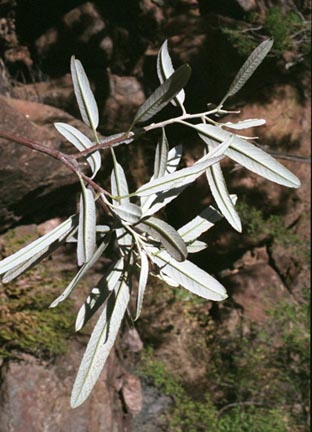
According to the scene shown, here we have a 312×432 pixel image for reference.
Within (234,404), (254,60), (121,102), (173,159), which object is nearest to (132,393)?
(234,404)

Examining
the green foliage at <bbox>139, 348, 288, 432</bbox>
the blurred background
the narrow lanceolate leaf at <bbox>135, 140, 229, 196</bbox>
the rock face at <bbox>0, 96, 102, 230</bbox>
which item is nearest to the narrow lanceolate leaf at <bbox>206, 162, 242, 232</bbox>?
the narrow lanceolate leaf at <bbox>135, 140, 229, 196</bbox>

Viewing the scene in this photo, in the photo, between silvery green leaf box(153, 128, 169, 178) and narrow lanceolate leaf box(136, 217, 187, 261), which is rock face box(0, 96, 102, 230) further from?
narrow lanceolate leaf box(136, 217, 187, 261)

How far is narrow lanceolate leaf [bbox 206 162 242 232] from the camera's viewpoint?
1.58m

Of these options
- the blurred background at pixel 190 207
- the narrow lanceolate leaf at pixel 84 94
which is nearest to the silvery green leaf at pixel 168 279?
the narrow lanceolate leaf at pixel 84 94

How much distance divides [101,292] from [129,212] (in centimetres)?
33

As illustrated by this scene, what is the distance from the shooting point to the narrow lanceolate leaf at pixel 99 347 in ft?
4.94

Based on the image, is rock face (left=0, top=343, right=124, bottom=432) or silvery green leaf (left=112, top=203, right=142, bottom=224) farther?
rock face (left=0, top=343, right=124, bottom=432)

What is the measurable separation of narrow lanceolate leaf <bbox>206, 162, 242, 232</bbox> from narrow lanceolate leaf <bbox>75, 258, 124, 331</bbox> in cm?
34

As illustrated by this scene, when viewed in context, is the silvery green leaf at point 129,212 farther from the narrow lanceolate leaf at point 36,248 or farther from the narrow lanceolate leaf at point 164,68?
the narrow lanceolate leaf at point 164,68

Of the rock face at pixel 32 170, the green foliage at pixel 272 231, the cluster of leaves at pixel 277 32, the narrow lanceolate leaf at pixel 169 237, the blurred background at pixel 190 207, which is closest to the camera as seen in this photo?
the narrow lanceolate leaf at pixel 169 237

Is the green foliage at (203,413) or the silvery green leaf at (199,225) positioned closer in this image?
the silvery green leaf at (199,225)

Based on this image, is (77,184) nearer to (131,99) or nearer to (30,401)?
(131,99)

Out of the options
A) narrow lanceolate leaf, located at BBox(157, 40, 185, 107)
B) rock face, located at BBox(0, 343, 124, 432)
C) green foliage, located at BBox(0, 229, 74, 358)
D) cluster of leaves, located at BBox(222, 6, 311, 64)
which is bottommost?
rock face, located at BBox(0, 343, 124, 432)

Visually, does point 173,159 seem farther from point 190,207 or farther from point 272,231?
point 272,231
